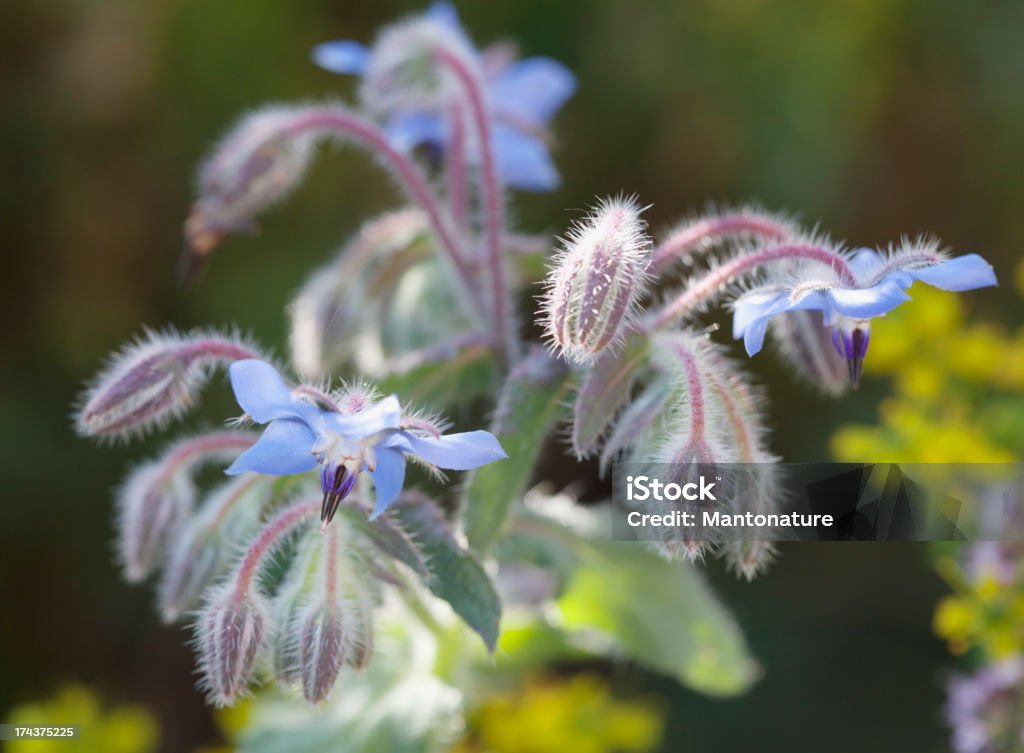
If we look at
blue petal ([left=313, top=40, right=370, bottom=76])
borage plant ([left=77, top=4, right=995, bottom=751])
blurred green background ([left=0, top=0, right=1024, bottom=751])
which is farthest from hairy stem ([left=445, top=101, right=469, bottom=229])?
blurred green background ([left=0, top=0, right=1024, bottom=751])

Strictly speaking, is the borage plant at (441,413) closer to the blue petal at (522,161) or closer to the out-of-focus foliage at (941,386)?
the blue petal at (522,161)

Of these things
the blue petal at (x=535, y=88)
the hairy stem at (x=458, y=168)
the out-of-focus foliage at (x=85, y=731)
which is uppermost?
the blue petal at (x=535, y=88)

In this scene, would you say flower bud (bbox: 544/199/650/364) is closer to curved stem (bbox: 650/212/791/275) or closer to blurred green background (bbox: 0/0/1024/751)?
curved stem (bbox: 650/212/791/275)

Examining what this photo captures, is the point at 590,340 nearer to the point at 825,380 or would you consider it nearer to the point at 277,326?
the point at 825,380

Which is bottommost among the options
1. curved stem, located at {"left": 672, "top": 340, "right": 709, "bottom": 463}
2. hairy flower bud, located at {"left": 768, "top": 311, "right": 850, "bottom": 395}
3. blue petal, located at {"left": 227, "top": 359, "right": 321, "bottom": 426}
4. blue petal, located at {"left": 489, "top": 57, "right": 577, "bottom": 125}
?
blue petal, located at {"left": 227, "top": 359, "right": 321, "bottom": 426}

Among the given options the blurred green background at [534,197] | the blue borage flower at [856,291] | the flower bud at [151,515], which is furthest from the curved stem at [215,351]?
the blurred green background at [534,197]

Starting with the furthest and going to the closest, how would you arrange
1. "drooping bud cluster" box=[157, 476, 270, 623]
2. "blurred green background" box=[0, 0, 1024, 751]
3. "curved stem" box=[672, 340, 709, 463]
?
"blurred green background" box=[0, 0, 1024, 751]
"drooping bud cluster" box=[157, 476, 270, 623]
"curved stem" box=[672, 340, 709, 463]

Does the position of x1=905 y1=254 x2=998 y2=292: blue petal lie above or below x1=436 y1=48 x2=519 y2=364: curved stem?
below
